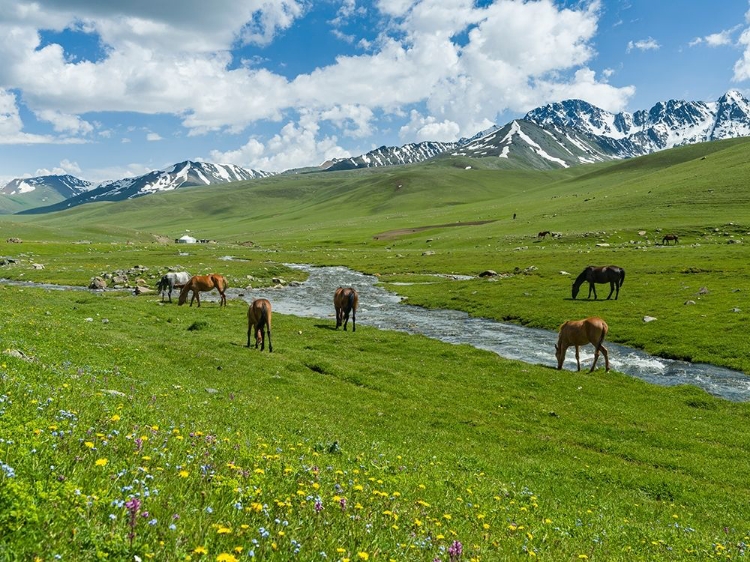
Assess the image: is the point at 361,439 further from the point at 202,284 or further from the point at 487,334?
the point at 202,284

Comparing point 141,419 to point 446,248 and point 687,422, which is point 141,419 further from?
point 446,248

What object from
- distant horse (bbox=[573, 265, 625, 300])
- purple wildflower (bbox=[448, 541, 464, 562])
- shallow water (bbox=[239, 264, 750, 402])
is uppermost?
distant horse (bbox=[573, 265, 625, 300])

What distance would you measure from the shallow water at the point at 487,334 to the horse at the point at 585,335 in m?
1.78

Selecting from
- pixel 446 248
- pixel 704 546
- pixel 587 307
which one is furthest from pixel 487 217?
pixel 704 546

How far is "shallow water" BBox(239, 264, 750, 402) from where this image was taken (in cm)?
2680

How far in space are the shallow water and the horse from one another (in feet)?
5.83

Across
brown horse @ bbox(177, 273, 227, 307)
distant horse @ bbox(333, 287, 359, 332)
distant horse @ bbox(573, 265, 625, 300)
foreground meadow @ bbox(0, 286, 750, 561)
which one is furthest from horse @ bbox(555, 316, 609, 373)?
brown horse @ bbox(177, 273, 227, 307)

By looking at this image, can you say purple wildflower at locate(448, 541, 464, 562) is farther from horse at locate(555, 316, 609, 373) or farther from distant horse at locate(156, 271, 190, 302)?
distant horse at locate(156, 271, 190, 302)

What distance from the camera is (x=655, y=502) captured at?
42.9 ft

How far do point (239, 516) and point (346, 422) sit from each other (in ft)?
38.4

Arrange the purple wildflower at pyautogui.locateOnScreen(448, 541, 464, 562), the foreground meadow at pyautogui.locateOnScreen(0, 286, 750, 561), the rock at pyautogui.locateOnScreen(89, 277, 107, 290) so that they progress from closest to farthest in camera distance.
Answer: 1. the foreground meadow at pyautogui.locateOnScreen(0, 286, 750, 561)
2. the purple wildflower at pyautogui.locateOnScreen(448, 541, 464, 562)
3. the rock at pyautogui.locateOnScreen(89, 277, 107, 290)

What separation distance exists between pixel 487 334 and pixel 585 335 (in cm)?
1111

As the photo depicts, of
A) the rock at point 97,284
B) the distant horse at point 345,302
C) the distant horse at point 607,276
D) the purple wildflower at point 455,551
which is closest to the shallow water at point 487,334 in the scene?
the distant horse at point 345,302

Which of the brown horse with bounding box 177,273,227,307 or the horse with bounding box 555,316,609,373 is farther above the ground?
the brown horse with bounding box 177,273,227,307
